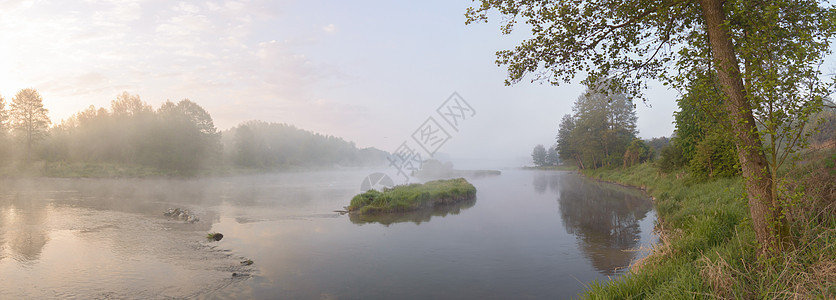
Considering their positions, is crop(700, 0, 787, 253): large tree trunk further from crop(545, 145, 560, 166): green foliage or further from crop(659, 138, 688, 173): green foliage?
crop(545, 145, 560, 166): green foliage

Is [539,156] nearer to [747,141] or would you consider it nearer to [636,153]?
[636,153]

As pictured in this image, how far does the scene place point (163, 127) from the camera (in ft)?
173

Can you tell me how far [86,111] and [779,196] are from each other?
78306mm

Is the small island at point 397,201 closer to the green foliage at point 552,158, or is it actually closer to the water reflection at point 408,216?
the water reflection at point 408,216

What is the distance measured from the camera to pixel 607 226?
53.0 ft

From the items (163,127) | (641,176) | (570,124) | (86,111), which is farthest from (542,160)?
(86,111)

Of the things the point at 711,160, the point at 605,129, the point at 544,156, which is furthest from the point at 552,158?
the point at 711,160

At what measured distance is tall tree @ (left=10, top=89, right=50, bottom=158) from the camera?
43906mm

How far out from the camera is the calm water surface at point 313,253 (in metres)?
8.93

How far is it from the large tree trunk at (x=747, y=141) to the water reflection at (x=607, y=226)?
3593mm

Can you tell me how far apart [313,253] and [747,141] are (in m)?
11.3

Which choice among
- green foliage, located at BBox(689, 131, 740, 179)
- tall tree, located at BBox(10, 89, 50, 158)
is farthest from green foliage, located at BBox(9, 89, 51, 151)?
green foliage, located at BBox(689, 131, 740, 179)

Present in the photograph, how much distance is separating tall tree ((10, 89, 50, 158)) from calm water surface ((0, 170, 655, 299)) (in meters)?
32.5

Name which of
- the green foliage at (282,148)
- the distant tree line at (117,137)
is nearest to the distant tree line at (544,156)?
the green foliage at (282,148)
